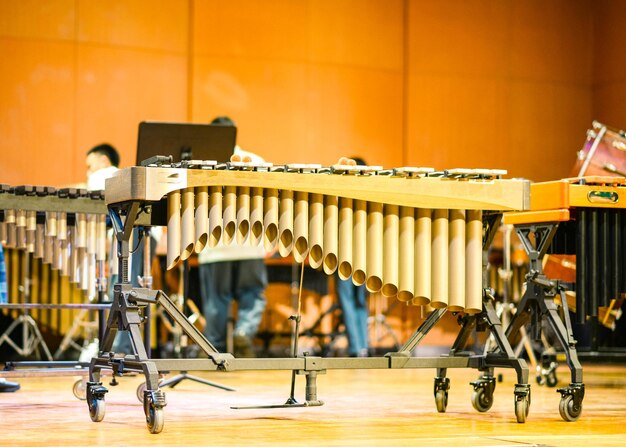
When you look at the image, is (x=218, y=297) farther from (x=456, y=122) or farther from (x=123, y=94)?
(x=456, y=122)

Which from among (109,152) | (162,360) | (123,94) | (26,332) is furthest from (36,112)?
(162,360)

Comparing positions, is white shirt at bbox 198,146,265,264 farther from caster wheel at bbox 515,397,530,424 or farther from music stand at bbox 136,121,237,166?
caster wheel at bbox 515,397,530,424

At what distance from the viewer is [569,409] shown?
396cm

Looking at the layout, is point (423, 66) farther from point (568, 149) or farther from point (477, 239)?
point (477, 239)

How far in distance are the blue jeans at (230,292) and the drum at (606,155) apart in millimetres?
2315

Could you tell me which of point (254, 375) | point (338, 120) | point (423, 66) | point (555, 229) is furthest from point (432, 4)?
point (555, 229)

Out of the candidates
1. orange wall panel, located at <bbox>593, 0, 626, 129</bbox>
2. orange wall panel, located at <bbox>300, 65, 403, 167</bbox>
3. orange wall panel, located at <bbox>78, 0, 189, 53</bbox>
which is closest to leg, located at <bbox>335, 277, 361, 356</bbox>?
orange wall panel, located at <bbox>300, 65, 403, 167</bbox>

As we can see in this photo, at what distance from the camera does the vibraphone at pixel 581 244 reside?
4.13 metres

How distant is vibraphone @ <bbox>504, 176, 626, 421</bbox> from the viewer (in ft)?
13.5

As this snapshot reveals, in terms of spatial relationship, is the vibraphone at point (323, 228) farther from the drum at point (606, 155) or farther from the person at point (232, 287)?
the person at point (232, 287)

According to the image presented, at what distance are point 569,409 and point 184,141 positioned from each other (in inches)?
83.8

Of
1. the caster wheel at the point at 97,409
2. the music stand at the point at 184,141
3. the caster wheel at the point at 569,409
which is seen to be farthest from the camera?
the music stand at the point at 184,141

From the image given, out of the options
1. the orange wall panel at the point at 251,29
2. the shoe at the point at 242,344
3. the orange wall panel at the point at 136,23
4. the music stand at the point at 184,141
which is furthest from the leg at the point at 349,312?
the music stand at the point at 184,141

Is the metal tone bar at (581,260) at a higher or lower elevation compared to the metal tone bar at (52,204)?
lower
